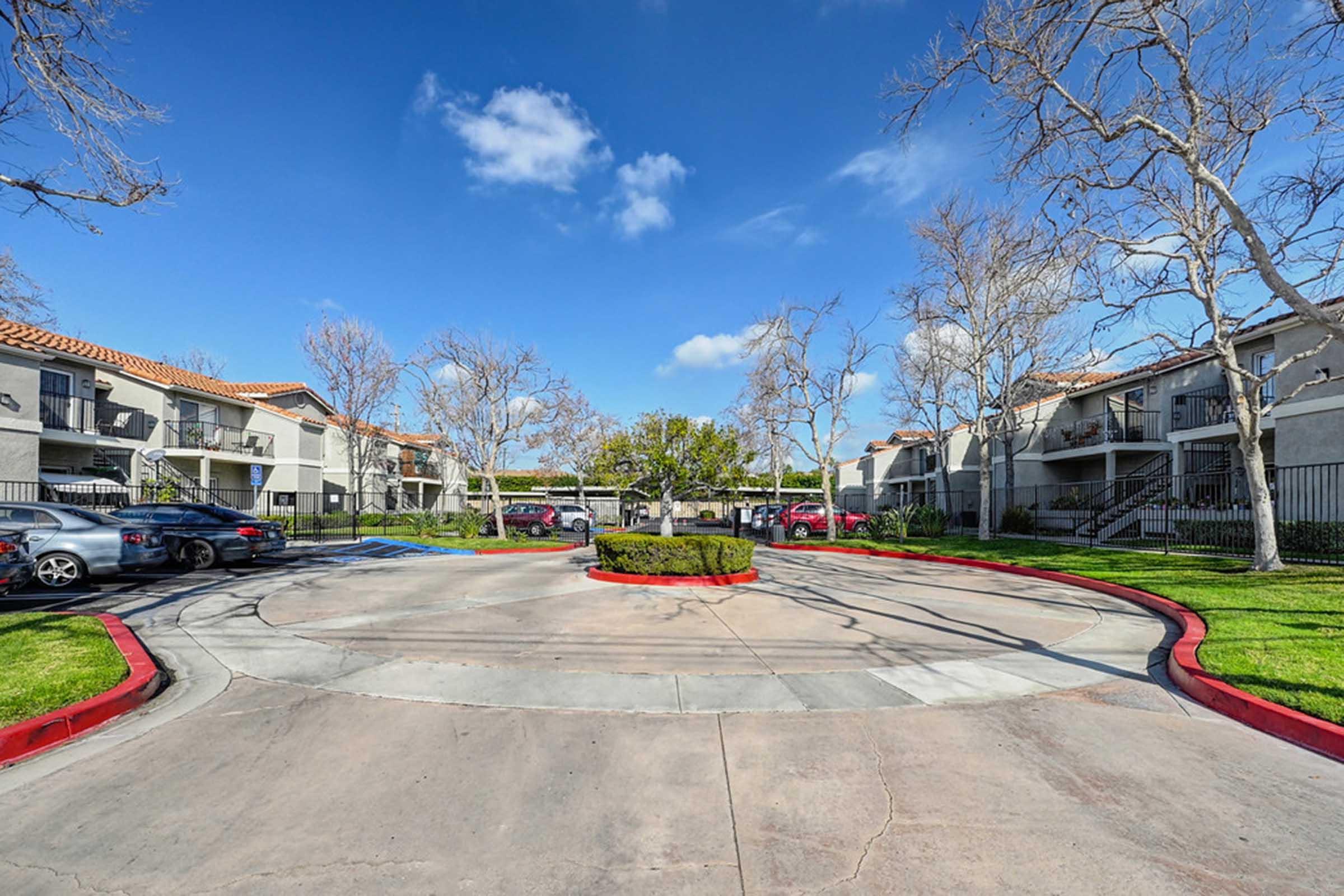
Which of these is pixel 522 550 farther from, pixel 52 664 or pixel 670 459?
pixel 52 664

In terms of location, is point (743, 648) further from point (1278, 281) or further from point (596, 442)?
point (596, 442)

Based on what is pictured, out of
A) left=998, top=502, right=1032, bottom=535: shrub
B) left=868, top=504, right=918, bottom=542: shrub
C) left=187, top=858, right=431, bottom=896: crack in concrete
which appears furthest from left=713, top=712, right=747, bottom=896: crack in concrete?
left=998, top=502, right=1032, bottom=535: shrub

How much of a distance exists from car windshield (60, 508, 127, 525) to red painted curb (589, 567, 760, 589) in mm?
8794

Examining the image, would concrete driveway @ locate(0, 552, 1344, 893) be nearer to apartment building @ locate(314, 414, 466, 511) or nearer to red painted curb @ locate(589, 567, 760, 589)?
red painted curb @ locate(589, 567, 760, 589)

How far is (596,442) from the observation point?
147ft

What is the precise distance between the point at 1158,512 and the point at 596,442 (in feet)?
108

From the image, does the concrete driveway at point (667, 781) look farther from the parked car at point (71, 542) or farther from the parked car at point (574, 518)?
the parked car at point (574, 518)

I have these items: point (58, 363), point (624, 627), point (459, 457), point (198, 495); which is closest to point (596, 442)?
point (459, 457)

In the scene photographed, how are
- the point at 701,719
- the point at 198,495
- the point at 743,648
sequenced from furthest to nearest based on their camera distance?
the point at 198,495
the point at 743,648
the point at 701,719

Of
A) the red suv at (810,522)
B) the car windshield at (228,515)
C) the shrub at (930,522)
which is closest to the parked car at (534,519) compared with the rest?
the red suv at (810,522)

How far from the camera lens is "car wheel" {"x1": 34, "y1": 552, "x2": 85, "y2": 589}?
10.2 m

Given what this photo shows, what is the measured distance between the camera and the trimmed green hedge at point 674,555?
1207 centimetres

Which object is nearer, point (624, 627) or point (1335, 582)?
point (624, 627)

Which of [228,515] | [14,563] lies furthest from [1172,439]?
[14,563]
